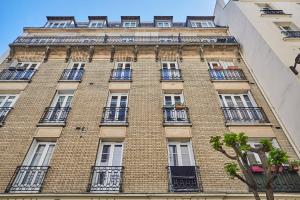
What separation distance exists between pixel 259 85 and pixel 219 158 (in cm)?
491

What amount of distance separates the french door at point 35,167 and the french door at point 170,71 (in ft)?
19.9

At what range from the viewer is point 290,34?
503 inches

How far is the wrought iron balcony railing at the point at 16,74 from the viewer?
12272 millimetres

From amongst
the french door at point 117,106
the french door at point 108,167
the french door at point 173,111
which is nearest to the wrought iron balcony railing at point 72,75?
the french door at point 117,106

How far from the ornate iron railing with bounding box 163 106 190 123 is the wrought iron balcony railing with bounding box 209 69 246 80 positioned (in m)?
2.77

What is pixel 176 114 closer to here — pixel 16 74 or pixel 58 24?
pixel 16 74

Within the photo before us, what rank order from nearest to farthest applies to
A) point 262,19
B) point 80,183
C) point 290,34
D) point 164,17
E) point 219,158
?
point 80,183, point 219,158, point 290,34, point 262,19, point 164,17

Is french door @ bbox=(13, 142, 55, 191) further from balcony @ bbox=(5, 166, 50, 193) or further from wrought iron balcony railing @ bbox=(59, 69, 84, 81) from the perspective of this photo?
wrought iron balcony railing @ bbox=(59, 69, 84, 81)

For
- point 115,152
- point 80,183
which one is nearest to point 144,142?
point 115,152

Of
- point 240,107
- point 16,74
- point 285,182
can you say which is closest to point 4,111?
point 16,74

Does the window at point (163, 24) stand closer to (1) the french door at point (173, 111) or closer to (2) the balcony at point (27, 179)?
(1) the french door at point (173, 111)

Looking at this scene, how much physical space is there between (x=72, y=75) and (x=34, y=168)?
17.7ft

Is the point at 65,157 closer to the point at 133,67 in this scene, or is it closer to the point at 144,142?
the point at 144,142

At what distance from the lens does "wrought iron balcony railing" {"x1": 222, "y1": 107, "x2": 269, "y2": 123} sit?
10195mm
